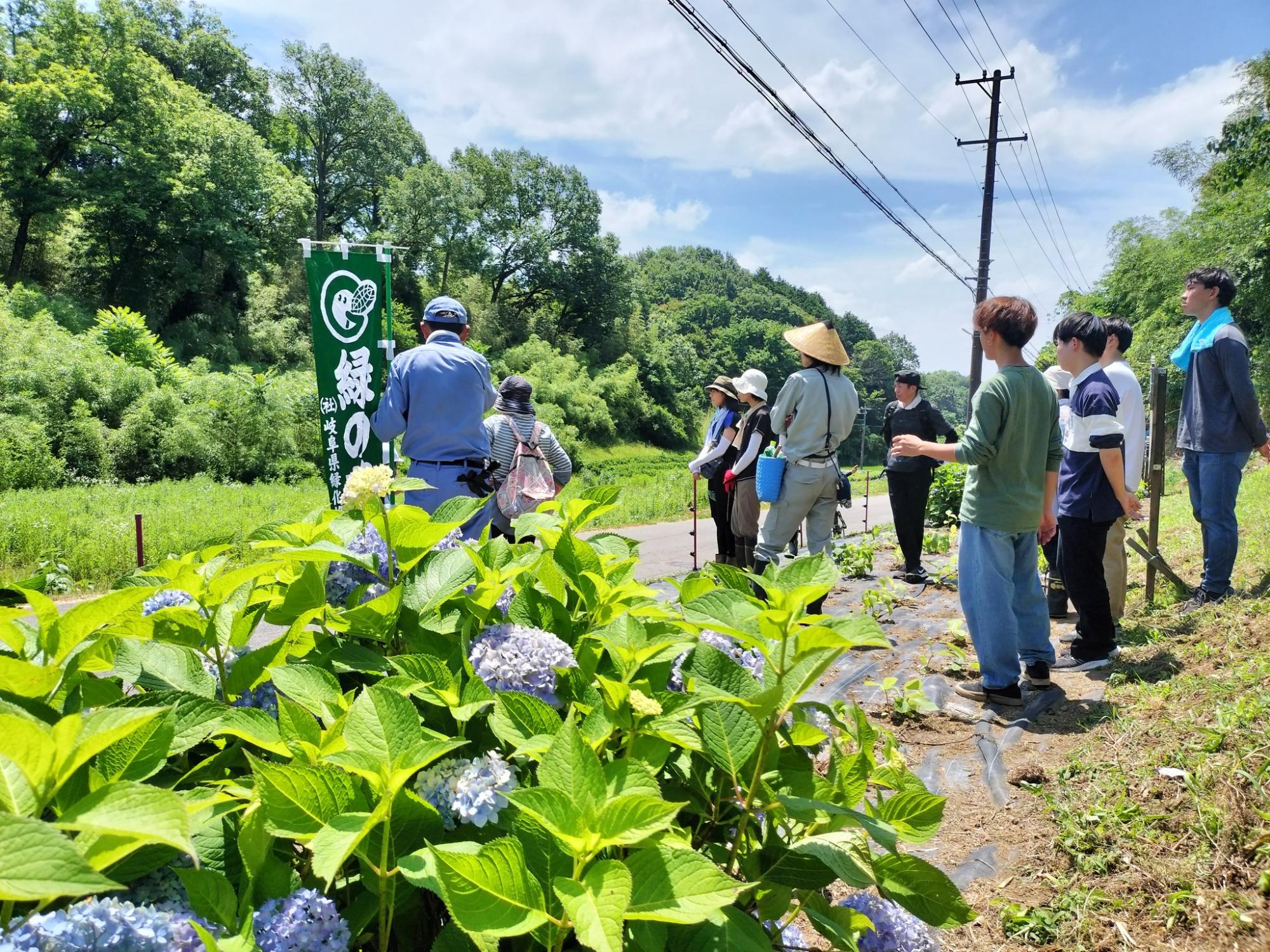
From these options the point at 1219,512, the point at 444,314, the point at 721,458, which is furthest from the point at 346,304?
the point at 1219,512

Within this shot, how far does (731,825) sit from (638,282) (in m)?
63.8

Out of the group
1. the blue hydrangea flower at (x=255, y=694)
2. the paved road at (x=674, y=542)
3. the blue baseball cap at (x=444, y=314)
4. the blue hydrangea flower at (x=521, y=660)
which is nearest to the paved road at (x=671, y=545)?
the paved road at (x=674, y=542)

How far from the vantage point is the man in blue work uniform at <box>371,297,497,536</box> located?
4059 mm

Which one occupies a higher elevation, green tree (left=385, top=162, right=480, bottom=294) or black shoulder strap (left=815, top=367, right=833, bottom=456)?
green tree (left=385, top=162, right=480, bottom=294)

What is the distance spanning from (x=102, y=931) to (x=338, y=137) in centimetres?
5829

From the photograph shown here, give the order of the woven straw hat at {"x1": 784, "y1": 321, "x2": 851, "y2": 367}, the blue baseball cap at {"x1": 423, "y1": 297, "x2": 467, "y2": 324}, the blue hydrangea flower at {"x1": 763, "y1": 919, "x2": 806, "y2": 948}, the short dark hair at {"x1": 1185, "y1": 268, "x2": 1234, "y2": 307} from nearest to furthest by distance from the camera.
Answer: the blue hydrangea flower at {"x1": 763, "y1": 919, "x2": 806, "y2": 948} < the blue baseball cap at {"x1": 423, "y1": 297, "x2": 467, "y2": 324} < the short dark hair at {"x1": 1185, "y1": 268, "x2": 1234, "y2": 307} < the woven straw hat at {"x1": 784, "y1": 321, "x2": 851, "y2": 367}

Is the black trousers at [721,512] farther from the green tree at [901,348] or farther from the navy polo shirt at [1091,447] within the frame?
the green tree at [901,348]

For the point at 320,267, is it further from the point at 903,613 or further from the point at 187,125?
the point at 187,125

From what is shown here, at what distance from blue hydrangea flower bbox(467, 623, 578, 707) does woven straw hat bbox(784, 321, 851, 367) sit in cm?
451

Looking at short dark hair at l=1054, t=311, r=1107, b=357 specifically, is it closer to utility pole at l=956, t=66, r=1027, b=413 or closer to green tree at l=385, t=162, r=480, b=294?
utility pole at l=956, t=66, r=1027, b=413

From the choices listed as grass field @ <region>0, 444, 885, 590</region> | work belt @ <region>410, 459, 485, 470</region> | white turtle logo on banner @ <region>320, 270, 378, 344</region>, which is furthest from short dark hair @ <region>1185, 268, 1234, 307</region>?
white turtle logo on banner @ <region>320, 270, 378, 344</region>

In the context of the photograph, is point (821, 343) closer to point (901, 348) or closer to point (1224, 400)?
point (1224, 400)

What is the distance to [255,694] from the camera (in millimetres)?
1054

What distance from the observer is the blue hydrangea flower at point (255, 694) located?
1032 mm
